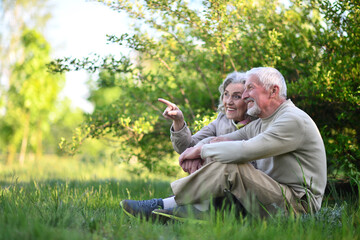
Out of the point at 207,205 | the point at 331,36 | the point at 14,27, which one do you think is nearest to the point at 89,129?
the point at 207,205

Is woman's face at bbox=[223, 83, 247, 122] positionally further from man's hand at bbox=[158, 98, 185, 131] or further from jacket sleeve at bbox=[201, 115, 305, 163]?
jacket sleeve at bbox=[201, 115, 305, 163]

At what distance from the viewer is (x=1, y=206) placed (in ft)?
9.61

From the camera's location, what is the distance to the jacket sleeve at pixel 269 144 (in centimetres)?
262

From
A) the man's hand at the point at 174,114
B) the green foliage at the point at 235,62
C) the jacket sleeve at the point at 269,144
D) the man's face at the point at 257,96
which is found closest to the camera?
the jacket sleeve at the point at 269,144

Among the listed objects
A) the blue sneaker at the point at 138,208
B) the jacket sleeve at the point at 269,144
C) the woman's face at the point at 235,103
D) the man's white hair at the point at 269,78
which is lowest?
the blue sneaker at the point at 138,208

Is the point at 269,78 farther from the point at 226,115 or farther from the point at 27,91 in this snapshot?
the point at 27,91

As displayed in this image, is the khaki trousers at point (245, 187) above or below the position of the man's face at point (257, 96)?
below

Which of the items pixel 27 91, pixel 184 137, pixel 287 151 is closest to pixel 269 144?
pixel 287 151

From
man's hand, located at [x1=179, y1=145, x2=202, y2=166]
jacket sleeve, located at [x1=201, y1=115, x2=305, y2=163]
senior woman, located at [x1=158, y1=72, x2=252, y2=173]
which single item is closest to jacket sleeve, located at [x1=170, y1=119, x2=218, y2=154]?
senior woman, located at [x1=158, y1=72, x2=252, y2=173]

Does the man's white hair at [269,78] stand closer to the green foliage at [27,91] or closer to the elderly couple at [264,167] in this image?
the elderly couple at [264,167]

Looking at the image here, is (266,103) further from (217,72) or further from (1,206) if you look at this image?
(217,72)

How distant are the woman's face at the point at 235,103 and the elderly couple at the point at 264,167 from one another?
38cm

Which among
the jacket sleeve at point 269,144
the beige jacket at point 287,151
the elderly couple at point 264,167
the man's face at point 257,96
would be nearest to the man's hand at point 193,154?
the elderly couple at point 264,167

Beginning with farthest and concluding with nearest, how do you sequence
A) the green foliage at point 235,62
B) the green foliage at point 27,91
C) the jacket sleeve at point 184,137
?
the green foliage at point 27,91
the green foliage at point 235,62
the jacket sleeve at point 184,137
